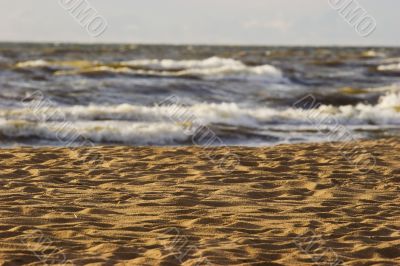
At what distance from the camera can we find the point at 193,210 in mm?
6992

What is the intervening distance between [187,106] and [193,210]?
1210cm

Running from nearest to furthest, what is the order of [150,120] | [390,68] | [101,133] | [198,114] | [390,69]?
1. [101,133]
2. [150,120]
3. [198,114]
4. [390,69]
5. [390,68]

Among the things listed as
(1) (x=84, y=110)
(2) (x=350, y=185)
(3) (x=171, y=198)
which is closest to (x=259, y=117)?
(1) (x=84, y=110)

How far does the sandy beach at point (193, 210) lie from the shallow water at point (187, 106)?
3.69 meters

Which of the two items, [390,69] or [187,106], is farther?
[390,69]

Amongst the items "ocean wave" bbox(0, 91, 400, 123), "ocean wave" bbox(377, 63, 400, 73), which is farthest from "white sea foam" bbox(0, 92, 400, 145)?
"ocean wave" bbox(377, 63, 400, 73)

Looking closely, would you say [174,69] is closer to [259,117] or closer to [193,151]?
[259,117]

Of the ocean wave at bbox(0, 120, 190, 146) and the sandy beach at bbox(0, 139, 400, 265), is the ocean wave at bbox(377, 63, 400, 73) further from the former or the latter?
the sandy beach at bbox(0, 139, 400, 265)

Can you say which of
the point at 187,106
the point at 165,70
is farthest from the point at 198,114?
the point at 165,70

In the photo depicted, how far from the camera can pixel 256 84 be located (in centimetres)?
2892

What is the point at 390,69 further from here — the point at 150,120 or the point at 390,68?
the point at 150,120

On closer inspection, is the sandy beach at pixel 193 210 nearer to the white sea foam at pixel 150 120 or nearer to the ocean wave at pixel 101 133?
the ocean wave at pixel 101 133

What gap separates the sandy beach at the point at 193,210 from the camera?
18.6ft

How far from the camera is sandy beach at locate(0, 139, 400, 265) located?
5680mm
